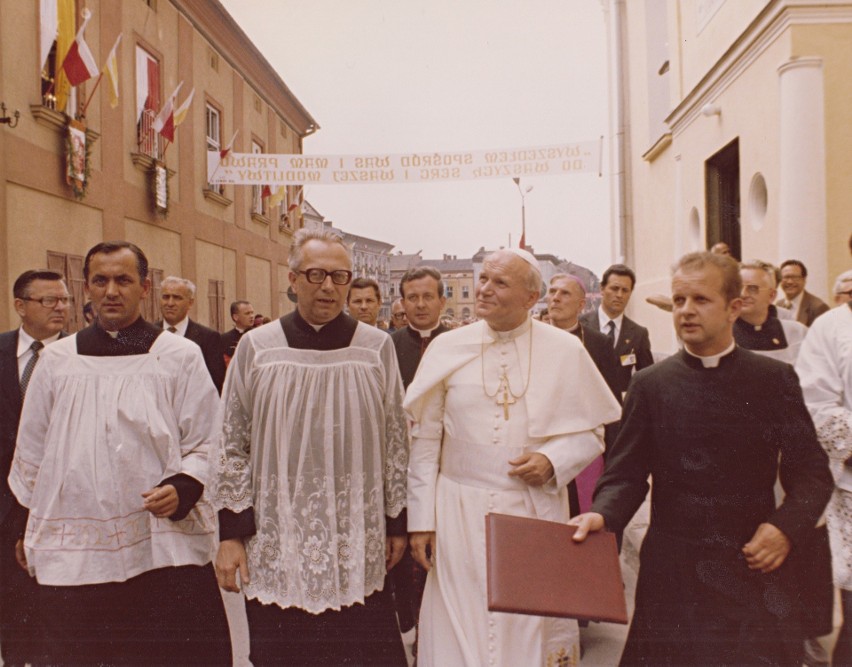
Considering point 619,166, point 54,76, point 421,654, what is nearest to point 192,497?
point 421,654

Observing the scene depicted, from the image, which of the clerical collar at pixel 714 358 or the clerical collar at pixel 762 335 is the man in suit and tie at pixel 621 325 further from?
A: the clerical collar at pixel 714 358

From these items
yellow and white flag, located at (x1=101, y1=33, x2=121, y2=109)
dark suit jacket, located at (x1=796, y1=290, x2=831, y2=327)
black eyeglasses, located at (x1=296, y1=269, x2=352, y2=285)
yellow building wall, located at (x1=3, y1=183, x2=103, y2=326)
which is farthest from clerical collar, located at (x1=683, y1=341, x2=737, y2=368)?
yellow and white flag, located at (x1=101, y1=33, x2=121, y2=109)

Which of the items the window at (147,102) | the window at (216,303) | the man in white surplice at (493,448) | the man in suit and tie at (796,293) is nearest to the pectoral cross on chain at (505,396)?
the man in white surplice at (493,448)

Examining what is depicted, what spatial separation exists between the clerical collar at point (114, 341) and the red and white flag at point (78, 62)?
879 cm

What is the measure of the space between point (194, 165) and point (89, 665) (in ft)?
49.1

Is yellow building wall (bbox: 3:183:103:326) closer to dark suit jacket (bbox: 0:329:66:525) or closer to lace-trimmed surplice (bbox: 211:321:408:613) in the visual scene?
dark suit jacket (bbox: 0:329:66:525)

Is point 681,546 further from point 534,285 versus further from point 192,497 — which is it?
point 192,497

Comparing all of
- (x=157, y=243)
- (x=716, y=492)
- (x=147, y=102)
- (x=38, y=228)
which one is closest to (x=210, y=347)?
(x=716, y=492)

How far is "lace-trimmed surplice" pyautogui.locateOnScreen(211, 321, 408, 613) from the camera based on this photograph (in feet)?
10.1

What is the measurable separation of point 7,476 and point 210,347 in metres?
2.74

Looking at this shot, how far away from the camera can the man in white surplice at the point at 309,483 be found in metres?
3.10

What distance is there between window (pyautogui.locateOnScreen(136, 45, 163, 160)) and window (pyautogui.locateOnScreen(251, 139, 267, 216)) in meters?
5.84

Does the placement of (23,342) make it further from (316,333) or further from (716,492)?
(716,492)

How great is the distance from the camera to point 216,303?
60.0 ft
